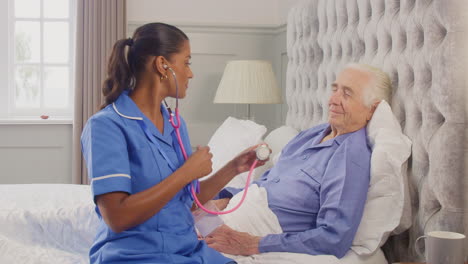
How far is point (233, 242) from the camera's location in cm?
222

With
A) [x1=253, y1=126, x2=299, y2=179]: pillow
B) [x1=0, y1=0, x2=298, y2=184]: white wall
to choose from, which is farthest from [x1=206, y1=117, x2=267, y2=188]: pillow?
[x1=0, y1=0, x2=298, y2=184]: white wall

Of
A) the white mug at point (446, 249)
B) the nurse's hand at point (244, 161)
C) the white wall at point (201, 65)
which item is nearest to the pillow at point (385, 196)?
the white mug at point (446, 249)

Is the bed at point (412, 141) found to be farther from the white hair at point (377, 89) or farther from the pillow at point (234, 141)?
the pillow at point (234, 141)

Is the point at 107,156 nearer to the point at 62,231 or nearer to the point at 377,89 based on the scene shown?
the point at 62,231

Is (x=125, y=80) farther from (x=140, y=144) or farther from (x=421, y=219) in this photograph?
(x=421, y=219)

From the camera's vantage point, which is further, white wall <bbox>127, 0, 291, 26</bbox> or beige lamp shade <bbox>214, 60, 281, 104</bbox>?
white wall <bbox>127, 0, 291, 26</bbox>

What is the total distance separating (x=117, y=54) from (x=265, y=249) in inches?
37.2

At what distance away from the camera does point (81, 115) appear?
4.49 metres

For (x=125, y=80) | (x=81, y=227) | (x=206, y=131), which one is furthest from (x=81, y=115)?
(x=125, y=80)

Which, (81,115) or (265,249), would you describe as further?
(81,115)

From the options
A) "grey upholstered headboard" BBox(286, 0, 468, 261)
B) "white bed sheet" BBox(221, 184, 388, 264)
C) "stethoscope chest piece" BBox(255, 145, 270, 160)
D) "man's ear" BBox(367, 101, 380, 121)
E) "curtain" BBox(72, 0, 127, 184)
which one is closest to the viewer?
"stethoscope chest piece" BBox(255, 145, 270, 160)

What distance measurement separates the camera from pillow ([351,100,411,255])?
2154mm

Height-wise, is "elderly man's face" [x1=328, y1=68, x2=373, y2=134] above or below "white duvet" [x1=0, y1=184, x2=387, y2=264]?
above

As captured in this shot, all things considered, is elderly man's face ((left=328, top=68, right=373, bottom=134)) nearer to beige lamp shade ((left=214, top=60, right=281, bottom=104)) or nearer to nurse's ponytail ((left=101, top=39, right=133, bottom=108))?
nurse's ponytail ((left=101, top=39, right=133, bottom=108))
